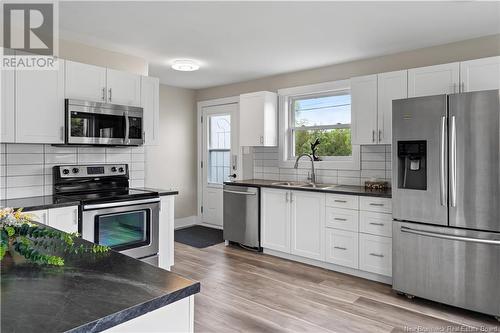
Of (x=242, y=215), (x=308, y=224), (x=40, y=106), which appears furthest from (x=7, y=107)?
(x=308, y=224)

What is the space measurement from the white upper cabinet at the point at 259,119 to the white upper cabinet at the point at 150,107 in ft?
4.46

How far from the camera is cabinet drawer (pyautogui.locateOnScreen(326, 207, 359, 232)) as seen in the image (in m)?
3.55

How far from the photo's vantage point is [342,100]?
14.4ft

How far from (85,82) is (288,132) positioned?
2658 mm

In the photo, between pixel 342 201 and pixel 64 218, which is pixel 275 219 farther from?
pixel 64 218

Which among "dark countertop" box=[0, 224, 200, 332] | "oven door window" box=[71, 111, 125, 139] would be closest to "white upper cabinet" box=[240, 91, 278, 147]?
"oven door window" box=[71, 111, 125, 139]

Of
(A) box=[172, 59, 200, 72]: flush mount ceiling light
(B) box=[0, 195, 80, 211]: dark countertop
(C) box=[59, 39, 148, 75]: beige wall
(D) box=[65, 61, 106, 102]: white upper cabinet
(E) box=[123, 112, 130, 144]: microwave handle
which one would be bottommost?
(B) box=[0, 195, 80, 211]: dark countertop

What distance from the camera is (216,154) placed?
5.93 metres

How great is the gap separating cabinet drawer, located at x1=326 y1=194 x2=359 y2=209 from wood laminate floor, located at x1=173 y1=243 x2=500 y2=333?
74 cm

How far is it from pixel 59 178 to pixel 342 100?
10.9 ft

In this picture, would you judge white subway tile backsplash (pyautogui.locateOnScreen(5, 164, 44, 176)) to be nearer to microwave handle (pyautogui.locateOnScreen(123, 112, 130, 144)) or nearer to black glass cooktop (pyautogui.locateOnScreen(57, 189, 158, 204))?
black glass cooktop (pyautogui.locateOnScreen(57, 189, 158, 204))

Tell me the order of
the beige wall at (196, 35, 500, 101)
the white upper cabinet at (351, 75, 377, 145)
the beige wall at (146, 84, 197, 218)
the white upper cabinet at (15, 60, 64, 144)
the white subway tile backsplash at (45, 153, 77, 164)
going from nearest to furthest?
the white upper cabinet at (15, 60, 64, 144) → the white subway tile backsplash at (45, 153, 77, 164) → the beige wall at (196, 35, 500, 101) → the white upper cabinet at (351, 75, 377, 145) → the beige wall at (146, 84, 197, 218)

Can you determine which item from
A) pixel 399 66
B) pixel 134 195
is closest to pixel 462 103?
pixel 399 66

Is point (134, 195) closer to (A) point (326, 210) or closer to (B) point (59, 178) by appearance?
(B) point (59, 178)
